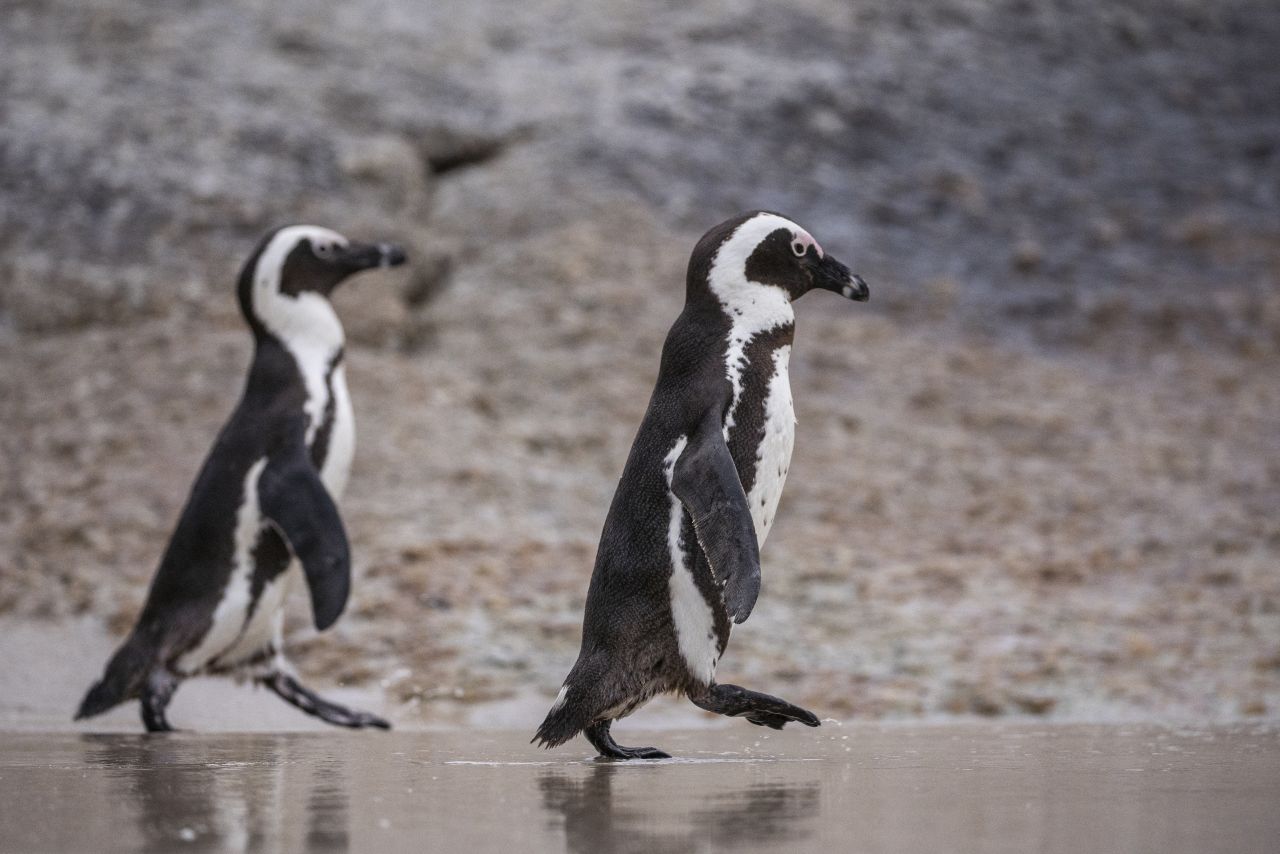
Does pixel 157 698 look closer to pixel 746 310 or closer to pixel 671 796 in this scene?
pixel 746 310

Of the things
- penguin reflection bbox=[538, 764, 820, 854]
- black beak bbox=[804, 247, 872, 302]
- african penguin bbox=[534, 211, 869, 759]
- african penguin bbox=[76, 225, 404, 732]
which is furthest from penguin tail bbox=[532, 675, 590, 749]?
african penguin bbox=[76, 225, 404, 732]

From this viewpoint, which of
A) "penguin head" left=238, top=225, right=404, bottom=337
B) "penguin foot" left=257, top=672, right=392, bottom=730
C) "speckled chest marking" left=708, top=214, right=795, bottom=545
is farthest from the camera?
"penguin head" left=238, top=225, right=404, bottom=337

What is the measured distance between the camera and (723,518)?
9.40ft

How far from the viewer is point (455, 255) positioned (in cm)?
883

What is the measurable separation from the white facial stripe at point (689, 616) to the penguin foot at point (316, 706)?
157 centimetres

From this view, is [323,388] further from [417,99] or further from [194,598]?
[417,99]

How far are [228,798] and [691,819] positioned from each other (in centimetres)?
69

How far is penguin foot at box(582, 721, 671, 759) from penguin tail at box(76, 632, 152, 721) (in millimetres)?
1799

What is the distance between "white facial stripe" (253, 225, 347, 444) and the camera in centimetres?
475

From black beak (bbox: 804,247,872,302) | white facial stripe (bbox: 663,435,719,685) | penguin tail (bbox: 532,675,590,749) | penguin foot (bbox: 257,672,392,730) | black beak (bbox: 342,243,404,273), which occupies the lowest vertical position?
penguin foot (bbox: 257,672,392,730)

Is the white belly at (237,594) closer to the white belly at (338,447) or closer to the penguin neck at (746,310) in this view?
the white belly at (338,447)

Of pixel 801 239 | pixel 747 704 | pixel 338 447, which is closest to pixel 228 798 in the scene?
pixel 747 704

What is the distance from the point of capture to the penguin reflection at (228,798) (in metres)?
1.76

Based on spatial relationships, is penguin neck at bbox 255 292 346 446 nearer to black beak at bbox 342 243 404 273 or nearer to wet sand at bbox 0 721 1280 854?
black beak at bbox 342 243 404 273
